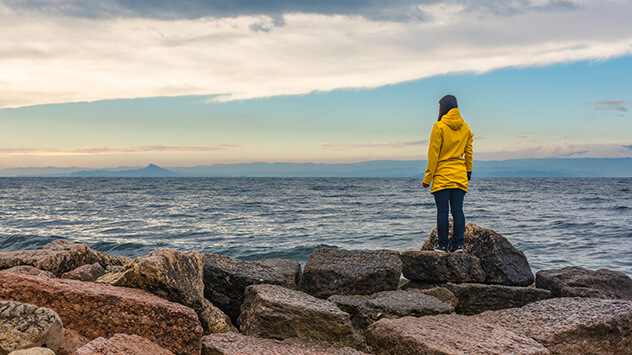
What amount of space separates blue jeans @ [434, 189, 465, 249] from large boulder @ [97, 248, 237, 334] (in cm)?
350

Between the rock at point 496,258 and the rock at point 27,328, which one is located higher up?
the rock at point 27,328

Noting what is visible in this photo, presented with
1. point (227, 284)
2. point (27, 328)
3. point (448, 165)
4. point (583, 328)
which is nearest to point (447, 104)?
point (448, 165)

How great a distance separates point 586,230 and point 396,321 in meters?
17.4

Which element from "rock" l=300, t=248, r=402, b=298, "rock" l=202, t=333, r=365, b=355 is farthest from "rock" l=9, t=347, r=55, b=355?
"rock" l=300, t=248, r=402, b=298

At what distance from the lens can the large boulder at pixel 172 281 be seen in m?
3.97

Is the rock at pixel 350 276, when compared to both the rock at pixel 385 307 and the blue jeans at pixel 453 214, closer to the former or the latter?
the rock at pixel 385 307

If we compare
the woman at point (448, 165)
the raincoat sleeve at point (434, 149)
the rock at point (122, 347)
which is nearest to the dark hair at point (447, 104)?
the woman at point (448, 165)

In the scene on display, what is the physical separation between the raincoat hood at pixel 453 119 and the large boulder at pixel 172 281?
4.05m

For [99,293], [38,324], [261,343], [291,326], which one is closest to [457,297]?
[291,326]

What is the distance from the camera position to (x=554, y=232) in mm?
17875

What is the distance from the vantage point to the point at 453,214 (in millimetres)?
6594

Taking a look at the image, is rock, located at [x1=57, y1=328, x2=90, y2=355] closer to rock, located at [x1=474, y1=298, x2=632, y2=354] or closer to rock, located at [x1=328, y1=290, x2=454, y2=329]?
rock, located at [x1=328, y1=290, x2=454, y2=329]

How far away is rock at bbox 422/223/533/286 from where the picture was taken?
251 inches

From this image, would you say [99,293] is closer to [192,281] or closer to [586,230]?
[192,281]
